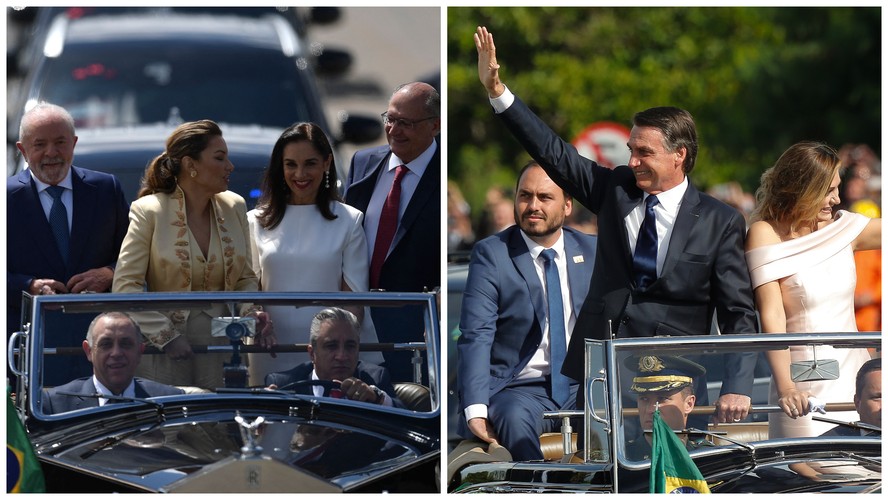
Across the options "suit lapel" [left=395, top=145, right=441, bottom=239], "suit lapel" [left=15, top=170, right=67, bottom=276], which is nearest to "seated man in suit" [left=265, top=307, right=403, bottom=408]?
"suit lapel" [left=395, top=145, right=441, bottom=239]

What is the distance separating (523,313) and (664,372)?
116 cm

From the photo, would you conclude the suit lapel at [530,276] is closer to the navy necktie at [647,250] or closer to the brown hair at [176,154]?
the navy necktie at [647,250]

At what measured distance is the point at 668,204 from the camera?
17.2 feet

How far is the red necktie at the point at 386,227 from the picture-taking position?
574 cm

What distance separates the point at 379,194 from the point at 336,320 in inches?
34.4

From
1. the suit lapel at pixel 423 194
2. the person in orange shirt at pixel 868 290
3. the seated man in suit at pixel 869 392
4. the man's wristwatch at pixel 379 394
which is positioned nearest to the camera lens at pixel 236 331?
the man's wristwatch at pixel 379 394

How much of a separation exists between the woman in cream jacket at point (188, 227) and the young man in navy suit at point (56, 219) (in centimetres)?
18

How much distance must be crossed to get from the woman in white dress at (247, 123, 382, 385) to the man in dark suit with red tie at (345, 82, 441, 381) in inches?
3.5

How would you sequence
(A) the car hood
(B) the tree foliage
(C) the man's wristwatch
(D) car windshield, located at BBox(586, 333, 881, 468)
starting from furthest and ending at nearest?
1. (B) the tree foliage
2. (C) the man's wristwatch
3. (D) car windshield, located at BBox(586, 333, 881, 468)
4. (A) the car hood

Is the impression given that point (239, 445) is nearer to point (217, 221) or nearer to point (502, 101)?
point (217, 221)

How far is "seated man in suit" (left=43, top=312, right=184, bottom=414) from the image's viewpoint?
5.00m

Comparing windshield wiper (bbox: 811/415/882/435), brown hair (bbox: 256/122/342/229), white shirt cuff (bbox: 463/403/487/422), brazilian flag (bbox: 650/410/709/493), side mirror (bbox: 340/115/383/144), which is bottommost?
brazilian flag (bbox: 650/410/709/493)

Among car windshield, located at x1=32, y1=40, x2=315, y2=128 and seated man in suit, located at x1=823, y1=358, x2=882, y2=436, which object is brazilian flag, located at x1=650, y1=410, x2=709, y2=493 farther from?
car windshield, located at x1=32, y1=40, x2=315, y2=128

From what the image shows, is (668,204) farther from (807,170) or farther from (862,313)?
(862,313)
